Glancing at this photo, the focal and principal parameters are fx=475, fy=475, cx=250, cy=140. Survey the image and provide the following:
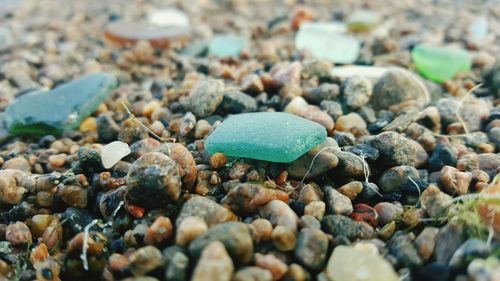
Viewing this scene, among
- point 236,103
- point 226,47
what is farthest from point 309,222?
point 226,47

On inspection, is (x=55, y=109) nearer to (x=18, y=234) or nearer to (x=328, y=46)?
(x=18, y=234)

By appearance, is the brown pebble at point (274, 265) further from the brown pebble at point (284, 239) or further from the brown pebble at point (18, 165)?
the brown pebble at point (18, 165)

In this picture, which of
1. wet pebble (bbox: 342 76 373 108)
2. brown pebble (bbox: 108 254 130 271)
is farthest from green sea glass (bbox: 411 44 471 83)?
brown pebble (bbox: 108 254 130 271)

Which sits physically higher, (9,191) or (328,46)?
(328,46)

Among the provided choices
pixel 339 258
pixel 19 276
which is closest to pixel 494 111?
pixel 339 258

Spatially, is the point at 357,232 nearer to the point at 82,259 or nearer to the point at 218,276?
the point at 218,276

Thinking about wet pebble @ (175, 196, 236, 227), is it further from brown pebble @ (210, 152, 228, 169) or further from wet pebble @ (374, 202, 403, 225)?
wet pebble @ (374, 202, 403, 225)

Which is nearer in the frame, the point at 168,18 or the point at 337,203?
the point at 337,203
